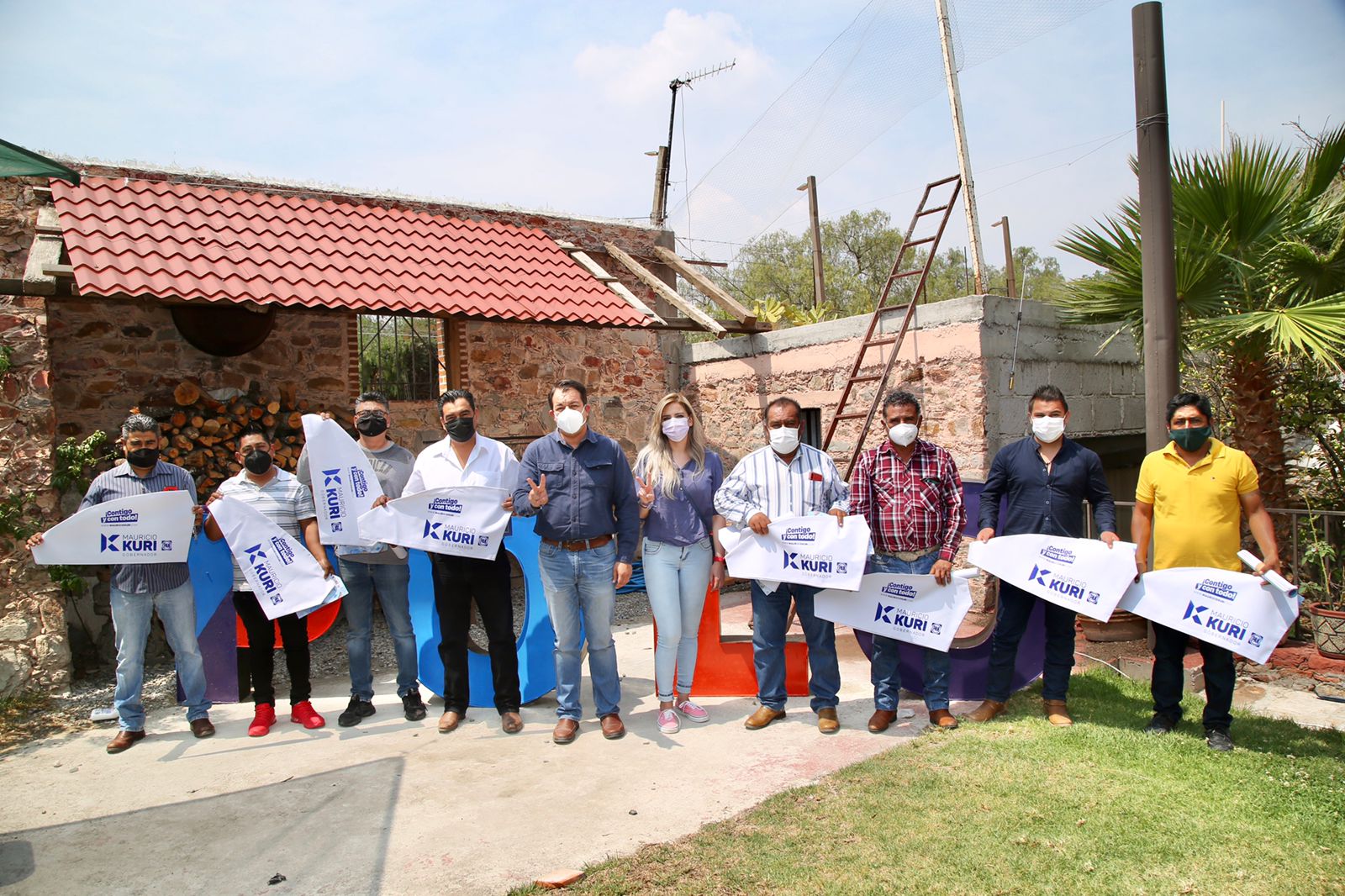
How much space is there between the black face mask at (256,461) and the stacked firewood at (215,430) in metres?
2.16

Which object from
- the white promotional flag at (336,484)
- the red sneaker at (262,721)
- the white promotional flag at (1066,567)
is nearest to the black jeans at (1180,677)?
the white promotional flag at (1066,567)

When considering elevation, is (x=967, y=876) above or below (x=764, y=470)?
below

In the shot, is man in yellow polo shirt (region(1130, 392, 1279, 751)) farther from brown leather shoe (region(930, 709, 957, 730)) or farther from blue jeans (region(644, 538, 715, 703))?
blue jeans (region(644, 538, 715, 703))

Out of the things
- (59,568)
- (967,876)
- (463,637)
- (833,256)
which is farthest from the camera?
(833,256)

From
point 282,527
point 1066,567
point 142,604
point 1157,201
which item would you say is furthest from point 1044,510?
point 142,604

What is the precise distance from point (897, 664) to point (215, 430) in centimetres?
605

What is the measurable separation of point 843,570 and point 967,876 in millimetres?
1847

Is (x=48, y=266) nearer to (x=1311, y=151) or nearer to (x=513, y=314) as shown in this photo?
(x=513, y=314)

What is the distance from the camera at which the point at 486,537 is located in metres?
4.99

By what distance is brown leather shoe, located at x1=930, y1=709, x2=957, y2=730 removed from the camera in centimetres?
477

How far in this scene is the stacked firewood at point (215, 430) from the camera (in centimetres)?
738

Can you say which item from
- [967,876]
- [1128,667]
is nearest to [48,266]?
[967,876]

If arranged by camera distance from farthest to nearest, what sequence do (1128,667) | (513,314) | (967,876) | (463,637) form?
(513,314) → (1128,667) → (463,637) → (967,876)

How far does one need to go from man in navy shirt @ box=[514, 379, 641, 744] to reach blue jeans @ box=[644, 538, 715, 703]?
0.19m
